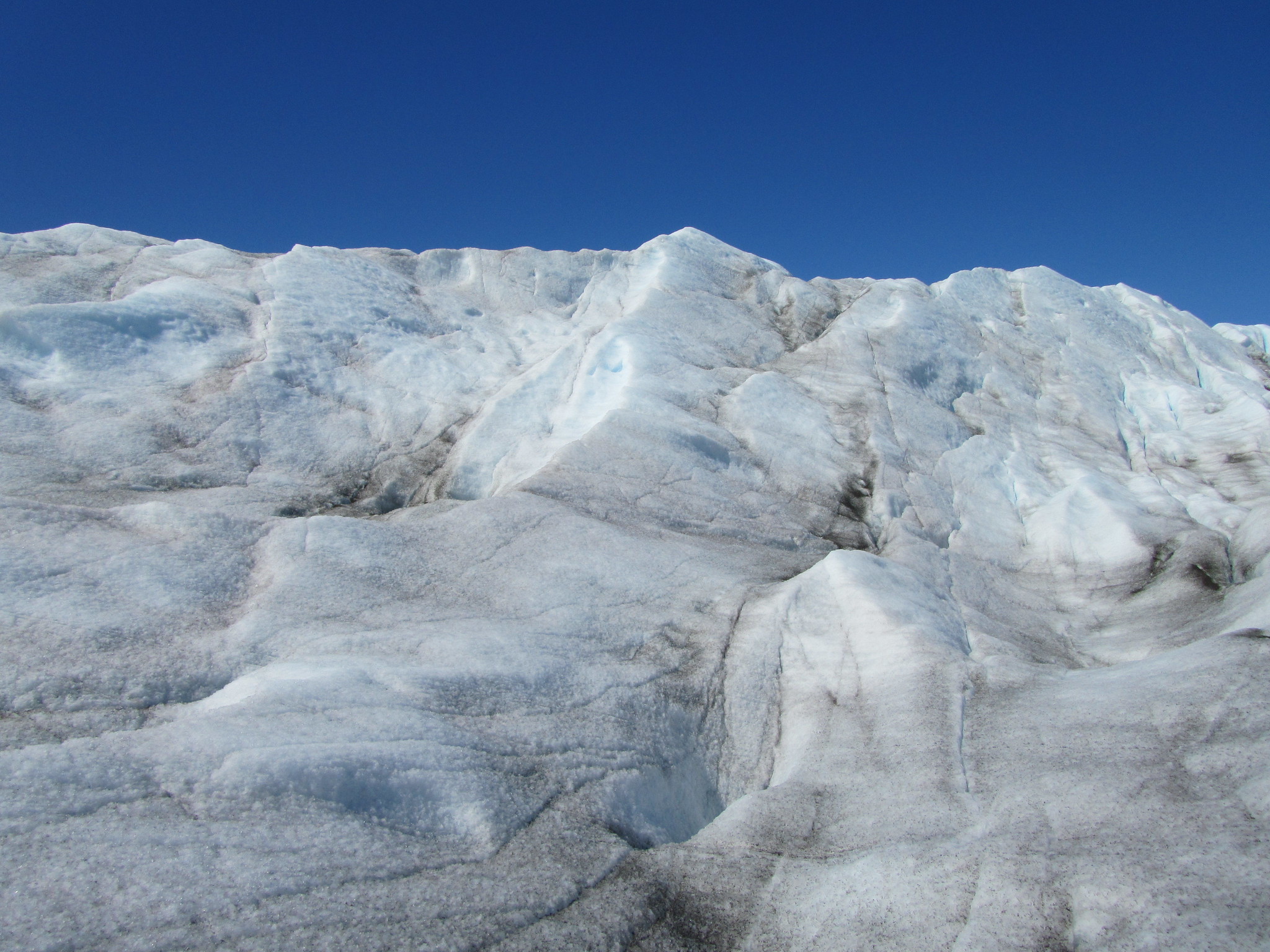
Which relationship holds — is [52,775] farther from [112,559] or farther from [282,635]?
[112,559]

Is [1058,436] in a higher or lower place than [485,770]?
higher

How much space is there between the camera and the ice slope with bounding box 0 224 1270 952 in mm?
4402

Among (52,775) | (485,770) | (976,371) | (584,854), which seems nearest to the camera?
(52,775)

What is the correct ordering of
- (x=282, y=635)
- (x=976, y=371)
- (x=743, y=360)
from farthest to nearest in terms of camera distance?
(x=976, y=371) → (x=743, y=360) → (x=282, y=635)

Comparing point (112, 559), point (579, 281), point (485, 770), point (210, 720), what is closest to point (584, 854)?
point (485, 770)

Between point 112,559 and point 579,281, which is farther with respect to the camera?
point 579,281

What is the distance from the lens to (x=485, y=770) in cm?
557

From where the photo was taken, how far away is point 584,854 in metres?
5.09

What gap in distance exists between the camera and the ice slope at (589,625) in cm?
440

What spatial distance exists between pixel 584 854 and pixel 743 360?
11838 mm

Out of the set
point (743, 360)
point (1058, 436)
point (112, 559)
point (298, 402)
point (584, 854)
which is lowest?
point (584, 854)

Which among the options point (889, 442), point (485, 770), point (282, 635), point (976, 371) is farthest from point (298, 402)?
point (976, 371)

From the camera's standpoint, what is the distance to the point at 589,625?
26.2 feet

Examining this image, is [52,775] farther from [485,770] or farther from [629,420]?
[629,420]
